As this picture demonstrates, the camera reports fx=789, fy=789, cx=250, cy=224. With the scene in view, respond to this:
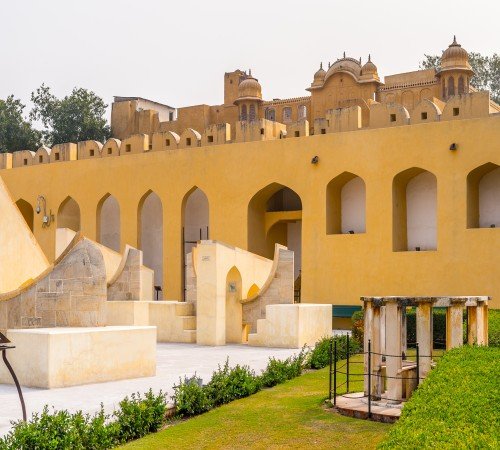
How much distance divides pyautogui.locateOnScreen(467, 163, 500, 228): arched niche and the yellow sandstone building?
0.03 metres

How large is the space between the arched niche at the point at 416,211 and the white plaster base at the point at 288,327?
5.01 m

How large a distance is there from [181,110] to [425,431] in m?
24.8

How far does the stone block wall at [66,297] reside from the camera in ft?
31.0

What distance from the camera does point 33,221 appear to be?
79.3ft

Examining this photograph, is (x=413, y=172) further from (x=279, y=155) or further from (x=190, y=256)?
(x=190, y=256)

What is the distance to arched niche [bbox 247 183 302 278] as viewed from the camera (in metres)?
19.9

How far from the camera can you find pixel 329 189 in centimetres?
1862

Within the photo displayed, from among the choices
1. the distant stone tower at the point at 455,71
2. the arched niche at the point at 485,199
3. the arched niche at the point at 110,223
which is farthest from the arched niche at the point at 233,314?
the distant stone tower at the point at 455,71

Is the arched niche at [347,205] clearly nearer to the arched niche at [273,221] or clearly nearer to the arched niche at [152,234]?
the arched niche at [273,221]

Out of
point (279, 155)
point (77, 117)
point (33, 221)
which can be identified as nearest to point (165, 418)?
point (279, 155)

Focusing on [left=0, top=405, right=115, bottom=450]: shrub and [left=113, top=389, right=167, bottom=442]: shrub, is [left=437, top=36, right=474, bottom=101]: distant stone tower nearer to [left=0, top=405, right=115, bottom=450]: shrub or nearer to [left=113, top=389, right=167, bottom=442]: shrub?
[left=113, top=389, right=167, bottom=442]: shrub

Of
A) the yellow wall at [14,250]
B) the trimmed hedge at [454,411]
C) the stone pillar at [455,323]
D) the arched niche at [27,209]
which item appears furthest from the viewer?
the arched niche at [27,209]

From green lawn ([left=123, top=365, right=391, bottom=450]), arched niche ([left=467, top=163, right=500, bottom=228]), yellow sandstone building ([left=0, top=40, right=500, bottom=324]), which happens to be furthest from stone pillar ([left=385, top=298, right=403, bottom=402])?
arched niche ([left=467, top=163, right=500, bottom=228])

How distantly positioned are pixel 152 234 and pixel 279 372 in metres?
14.7
